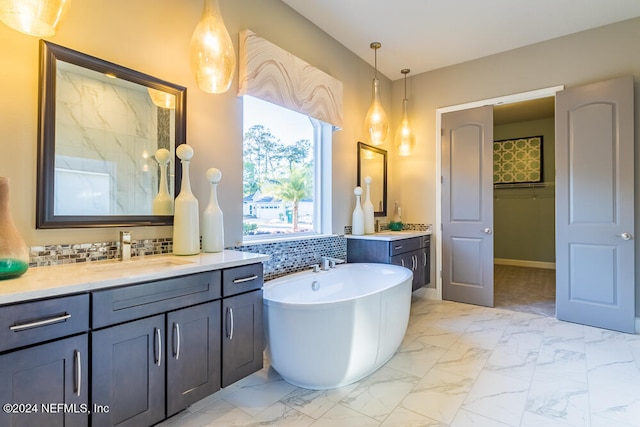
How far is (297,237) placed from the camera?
Result: 3.05m

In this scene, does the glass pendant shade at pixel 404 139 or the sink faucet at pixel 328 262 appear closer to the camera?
the sink faucet at pixel 328 262

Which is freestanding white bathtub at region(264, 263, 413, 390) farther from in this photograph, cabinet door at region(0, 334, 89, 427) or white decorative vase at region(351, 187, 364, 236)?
white decorative vase at region(351, 187, 364, 236)

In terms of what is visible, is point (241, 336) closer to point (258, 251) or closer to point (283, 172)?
point (258, 251)

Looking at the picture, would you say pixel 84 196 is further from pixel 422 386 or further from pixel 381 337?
pixel 422 386

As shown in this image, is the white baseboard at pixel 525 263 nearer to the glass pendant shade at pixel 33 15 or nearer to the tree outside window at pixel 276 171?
the tree outside window at pixel 276 171

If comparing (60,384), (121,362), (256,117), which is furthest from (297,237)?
(60,384)

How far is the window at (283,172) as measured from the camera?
8.98 feet

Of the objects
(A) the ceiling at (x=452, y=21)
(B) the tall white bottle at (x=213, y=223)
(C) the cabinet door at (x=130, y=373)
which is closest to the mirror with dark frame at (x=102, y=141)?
(B) the tall white bottle at (x=213, y=223)

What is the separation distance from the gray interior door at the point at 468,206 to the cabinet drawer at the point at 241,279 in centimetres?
302

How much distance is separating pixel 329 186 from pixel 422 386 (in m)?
2.04

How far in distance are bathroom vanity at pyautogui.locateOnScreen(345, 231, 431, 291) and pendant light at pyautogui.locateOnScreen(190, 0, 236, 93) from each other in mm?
2222

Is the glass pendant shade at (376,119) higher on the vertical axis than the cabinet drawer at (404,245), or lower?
higher

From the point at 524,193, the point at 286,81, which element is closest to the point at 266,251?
the point at 286,81

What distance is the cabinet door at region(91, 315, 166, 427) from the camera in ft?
4.25
